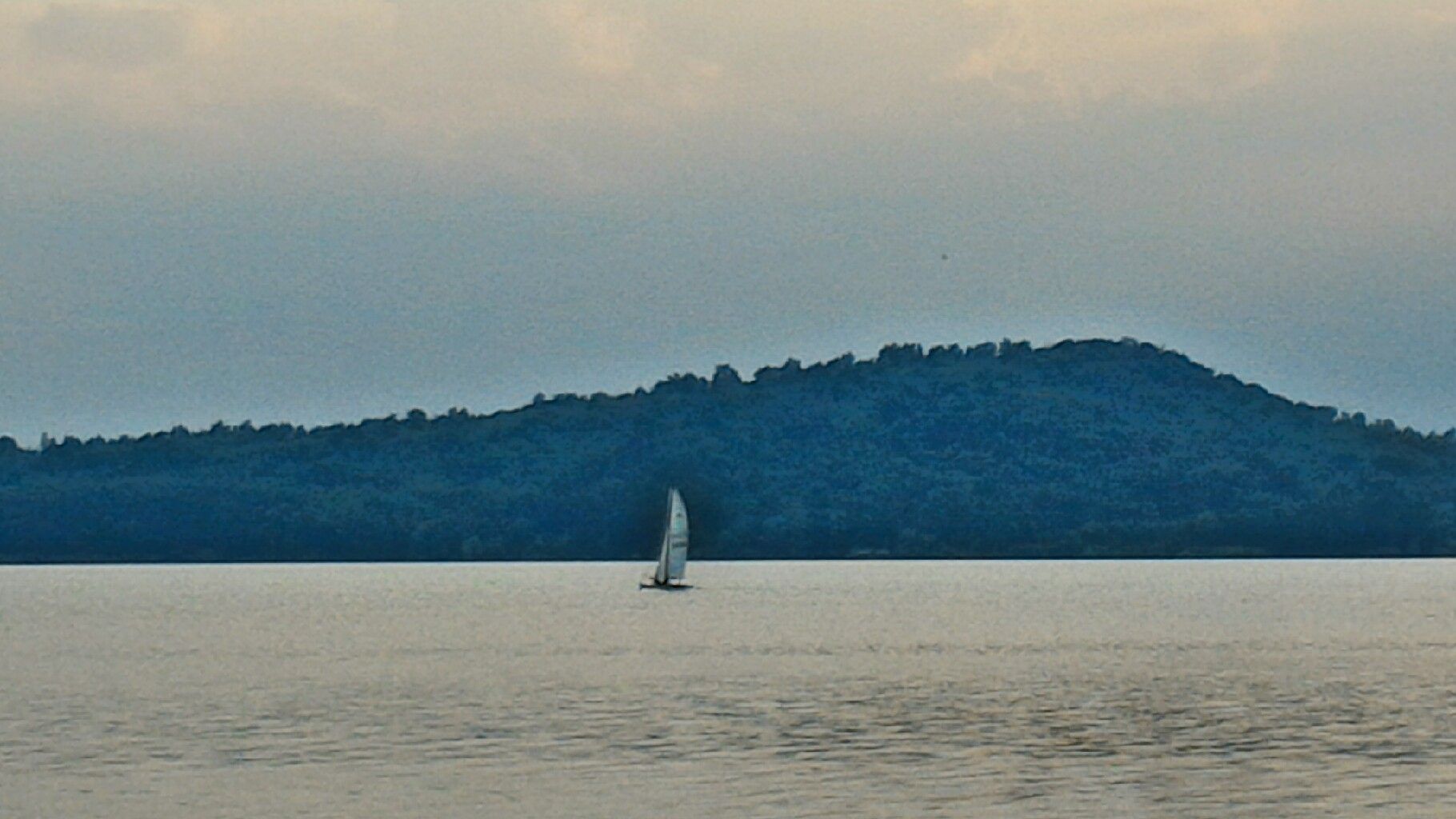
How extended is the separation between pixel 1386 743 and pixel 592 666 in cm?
4517

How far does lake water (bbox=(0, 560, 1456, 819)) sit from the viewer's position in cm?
5488

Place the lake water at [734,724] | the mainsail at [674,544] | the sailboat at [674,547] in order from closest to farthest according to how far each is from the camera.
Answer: the lake water at [734,724]
the mainsail at [674,544]
the sailboat at [674,547]

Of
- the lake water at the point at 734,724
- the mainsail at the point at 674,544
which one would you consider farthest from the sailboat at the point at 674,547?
the lake water at the point at 734,724

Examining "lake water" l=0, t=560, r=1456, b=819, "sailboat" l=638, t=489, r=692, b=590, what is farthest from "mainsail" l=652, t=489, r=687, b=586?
"lake water" l=0, t=560, r=1456, b=819

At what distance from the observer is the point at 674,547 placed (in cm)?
18850

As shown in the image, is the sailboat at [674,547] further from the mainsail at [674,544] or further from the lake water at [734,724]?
the lake water at [734,724]

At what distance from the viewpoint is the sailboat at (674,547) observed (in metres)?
177

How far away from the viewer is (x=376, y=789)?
186 ft

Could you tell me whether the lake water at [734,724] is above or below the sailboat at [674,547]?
below

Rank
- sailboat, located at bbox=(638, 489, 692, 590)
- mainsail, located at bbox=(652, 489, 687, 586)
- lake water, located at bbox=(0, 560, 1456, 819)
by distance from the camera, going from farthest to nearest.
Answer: sailboat, located at bbox=(638, 489, 692, 590)
mainsail, located at bbox=(652, 489, 687, 586)
lake water, located at bbox=(0, 560, 1456, 819)

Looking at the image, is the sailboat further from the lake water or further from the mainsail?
the lake water

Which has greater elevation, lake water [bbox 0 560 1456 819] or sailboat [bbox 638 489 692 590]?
sailboat [bbox 638 489 692 590]

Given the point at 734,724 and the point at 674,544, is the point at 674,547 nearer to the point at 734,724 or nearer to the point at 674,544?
the point at 674,544

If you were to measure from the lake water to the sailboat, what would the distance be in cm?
3778
